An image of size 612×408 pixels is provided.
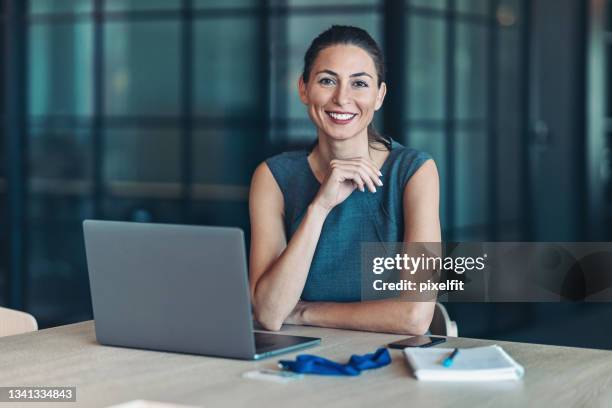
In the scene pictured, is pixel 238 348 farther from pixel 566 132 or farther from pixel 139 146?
pixel 566 132

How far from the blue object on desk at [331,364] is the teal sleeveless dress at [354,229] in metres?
0.72

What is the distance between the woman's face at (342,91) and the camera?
259 cm

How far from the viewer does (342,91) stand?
260 cm

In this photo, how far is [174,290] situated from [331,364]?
0.35 m

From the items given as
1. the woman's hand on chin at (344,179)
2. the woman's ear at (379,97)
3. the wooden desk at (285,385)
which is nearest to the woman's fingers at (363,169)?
the woman's hand on chin at (344,179)

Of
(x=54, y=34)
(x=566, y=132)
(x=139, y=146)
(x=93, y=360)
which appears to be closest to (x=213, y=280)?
(x=93, y=360)

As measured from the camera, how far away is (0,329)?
8.28ft

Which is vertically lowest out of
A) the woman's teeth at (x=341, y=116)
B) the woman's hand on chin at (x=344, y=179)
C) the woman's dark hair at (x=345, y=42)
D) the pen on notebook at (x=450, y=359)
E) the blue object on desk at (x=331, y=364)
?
the blue object on desk at (x=331, y=364)

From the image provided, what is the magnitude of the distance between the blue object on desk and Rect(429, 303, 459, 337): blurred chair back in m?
0.62

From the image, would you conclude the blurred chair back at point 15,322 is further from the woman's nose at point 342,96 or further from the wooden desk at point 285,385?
the woman's nose at point 342,96

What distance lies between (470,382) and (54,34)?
4467mm

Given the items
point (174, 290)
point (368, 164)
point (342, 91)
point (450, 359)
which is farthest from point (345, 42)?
point (450, 359)

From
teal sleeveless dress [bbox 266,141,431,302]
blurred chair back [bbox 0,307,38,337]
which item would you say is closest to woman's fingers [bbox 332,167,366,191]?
teal sleeveless dress [bbox 266,141,431,302]

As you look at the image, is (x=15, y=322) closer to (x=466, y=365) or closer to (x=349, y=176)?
(x=349, y=176)
